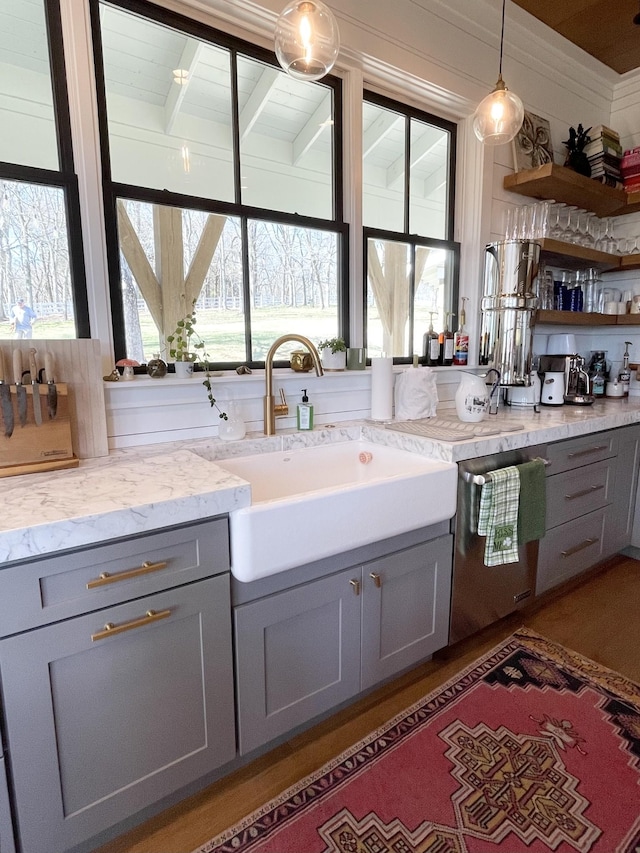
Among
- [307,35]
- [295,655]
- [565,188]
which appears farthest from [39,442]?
[565,188]

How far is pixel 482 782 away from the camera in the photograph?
1.39 meters

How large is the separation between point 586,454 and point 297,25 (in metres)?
2.08

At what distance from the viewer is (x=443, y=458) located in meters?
1.70

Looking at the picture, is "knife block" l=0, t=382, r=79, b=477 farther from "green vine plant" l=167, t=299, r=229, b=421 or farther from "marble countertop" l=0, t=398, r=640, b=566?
"green vine plant" l=167, t=299, r=229, b=421

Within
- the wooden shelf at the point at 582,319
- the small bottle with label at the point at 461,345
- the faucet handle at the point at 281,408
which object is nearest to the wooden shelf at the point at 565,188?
the wooden shelf at the point at 582,319

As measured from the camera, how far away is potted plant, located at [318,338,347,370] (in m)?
2.12

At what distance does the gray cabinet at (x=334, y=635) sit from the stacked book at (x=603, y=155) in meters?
2.63

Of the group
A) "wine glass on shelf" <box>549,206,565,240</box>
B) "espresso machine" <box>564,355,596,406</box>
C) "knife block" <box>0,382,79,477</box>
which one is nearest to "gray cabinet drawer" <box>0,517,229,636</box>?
"knife block" <box>0,382,79,477</box>

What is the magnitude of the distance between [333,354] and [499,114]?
44.6 inches

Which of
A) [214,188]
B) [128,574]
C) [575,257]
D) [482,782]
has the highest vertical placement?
[214,188]

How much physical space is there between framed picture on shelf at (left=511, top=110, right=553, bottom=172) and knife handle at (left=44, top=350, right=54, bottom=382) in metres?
2.61

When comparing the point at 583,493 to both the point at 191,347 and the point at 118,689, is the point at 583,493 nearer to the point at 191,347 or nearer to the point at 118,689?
the point at 191,347

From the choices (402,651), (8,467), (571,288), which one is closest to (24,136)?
(8,467)

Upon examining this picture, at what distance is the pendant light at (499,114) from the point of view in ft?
6.00
